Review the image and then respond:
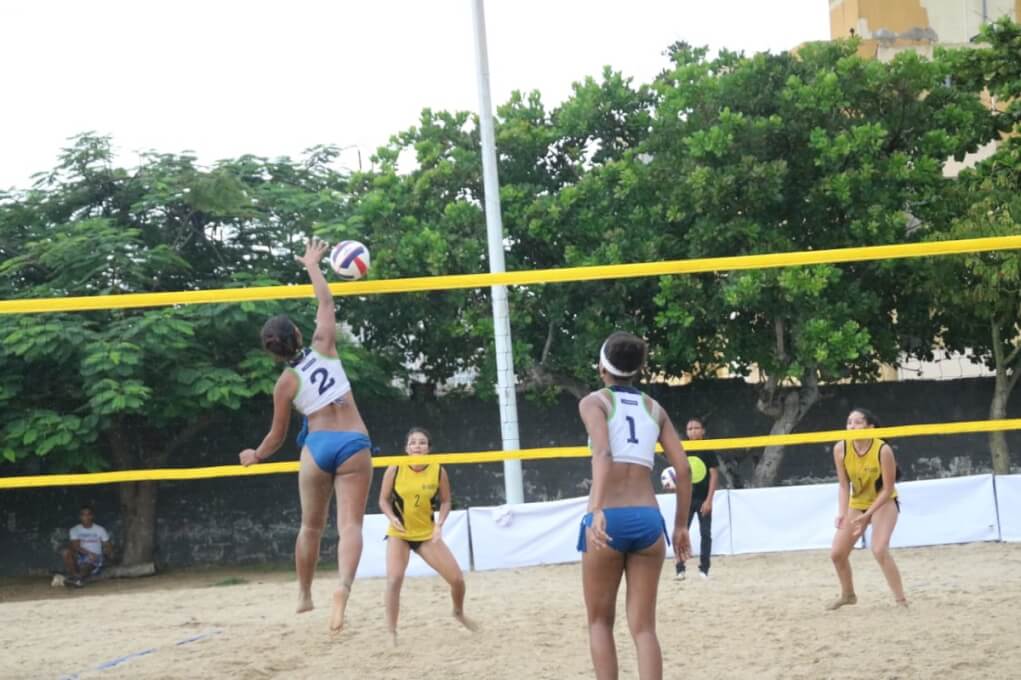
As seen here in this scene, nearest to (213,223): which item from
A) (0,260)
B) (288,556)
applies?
(0,260)

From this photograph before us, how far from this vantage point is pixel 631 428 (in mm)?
5492

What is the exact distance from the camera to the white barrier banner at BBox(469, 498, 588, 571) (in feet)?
49.9

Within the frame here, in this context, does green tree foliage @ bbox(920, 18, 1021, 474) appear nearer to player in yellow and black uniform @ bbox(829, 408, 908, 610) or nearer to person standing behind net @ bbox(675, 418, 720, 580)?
person standing behind net @ bbox(675, 418, 720, 580)

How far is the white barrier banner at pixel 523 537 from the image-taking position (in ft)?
49.9

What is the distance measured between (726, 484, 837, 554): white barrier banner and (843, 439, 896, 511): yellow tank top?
5742mm

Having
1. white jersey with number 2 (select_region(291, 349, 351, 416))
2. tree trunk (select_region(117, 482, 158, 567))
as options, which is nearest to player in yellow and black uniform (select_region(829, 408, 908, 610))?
white jersey with number 2 (select_region(291, 349, 351, 416))

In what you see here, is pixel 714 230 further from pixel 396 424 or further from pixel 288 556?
pixel 288 556

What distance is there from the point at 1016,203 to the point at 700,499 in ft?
22.3

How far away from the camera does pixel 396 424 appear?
17.8 metres

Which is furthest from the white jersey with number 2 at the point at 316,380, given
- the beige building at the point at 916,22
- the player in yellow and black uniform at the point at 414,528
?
the beige building at the point at 916,22

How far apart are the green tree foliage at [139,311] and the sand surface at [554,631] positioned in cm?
302

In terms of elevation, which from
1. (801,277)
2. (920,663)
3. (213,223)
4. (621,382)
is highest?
(213,223)

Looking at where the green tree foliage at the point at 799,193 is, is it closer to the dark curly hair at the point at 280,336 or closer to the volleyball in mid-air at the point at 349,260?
the volleyball in mid-air at the point at 349,260

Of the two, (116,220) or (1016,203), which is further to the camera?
(116,220)
